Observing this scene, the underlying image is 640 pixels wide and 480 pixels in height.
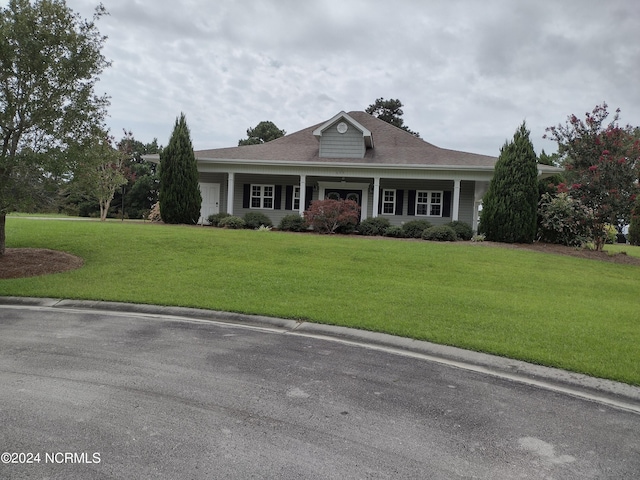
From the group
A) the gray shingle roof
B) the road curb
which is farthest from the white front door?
the road curb

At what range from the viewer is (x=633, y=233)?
31219mm

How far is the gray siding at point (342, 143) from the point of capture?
2147 centimetres

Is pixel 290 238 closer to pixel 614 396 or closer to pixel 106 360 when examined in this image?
pixel 106 360

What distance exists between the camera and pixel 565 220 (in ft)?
52.5

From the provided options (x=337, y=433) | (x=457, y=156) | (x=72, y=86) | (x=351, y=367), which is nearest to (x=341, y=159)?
(x=457, y=156)

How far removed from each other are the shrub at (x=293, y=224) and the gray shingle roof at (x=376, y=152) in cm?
294

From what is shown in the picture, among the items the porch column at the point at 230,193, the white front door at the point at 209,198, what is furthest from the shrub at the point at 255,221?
the white front door at the point at 209,198

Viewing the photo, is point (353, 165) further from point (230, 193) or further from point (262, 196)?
point (230, 193)

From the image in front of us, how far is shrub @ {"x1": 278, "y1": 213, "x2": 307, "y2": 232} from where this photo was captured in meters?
19.2

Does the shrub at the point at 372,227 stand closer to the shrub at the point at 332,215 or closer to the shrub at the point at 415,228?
the shrub at the point at 332,215

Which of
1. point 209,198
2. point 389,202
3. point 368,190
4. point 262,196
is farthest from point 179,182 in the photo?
→ point 389,202

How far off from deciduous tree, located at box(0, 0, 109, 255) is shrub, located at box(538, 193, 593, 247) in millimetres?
15361

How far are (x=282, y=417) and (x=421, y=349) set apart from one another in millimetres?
2378

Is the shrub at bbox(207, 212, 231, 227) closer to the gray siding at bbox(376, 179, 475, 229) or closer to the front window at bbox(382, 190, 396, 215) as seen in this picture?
the front window at bbox(382, 190, 396, 215)
